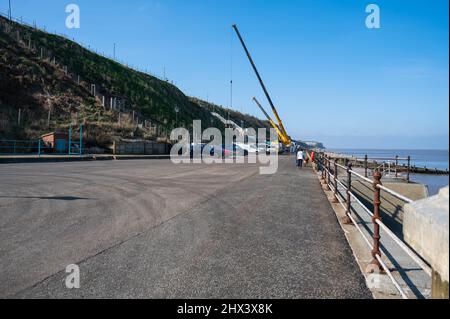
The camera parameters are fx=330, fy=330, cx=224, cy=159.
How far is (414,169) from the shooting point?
140 ft

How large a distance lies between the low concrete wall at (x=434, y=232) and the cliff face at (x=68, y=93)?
3639 cm

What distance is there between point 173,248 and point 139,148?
34827 millimetres

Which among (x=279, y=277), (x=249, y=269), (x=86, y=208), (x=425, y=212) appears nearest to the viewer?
(x=425, y=212)

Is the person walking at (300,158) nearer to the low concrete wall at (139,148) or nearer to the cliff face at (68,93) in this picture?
the low concrete wall at (139,148)

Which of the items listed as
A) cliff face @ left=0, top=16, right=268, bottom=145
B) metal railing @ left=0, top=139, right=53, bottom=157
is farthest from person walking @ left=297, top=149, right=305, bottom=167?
cliff face @ left=0, top=16, right=268, bottom=145

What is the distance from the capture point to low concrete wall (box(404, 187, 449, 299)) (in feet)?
5.90

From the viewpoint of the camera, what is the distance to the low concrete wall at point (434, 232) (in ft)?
5.90

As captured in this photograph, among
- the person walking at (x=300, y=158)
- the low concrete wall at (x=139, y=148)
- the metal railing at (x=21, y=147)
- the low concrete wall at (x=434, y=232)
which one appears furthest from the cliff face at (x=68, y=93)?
the low concrete wall at (x=434, y=232)

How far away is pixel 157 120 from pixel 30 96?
23489mm

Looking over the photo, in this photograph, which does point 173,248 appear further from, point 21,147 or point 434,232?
point 21,147

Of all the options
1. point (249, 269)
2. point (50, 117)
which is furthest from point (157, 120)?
point (249, 269)

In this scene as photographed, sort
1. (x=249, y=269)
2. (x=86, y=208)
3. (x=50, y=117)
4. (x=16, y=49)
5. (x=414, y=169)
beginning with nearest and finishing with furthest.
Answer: (x=249, y=269) → (x=86, y=208) → (x=50, y=117) → (x=414, y=169) → (x=16, y=49)

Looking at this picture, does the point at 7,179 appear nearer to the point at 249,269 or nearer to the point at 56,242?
the point at 56,242

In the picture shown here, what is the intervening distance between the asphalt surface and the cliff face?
3009cm
